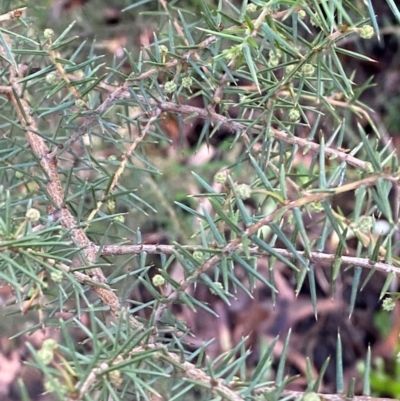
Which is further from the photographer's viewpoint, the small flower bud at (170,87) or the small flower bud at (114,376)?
Result: the small flower bud at (170,87)

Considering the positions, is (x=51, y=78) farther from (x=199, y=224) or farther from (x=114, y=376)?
(x=114, y=376)

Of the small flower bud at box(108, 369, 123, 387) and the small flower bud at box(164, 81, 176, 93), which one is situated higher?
the small flower bud at box(164, 81, 176, 93)

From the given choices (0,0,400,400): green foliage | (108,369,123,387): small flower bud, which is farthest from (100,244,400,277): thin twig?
(108,369,123,387): small flower bud

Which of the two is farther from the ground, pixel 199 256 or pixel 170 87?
pixel 170 87

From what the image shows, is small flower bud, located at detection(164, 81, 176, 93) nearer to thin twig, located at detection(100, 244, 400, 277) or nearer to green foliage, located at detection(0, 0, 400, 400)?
green foliage, located at detection(0, 0, 400, 400)

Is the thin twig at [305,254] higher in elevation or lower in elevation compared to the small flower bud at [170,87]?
lower

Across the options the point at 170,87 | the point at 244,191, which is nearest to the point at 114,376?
the point at 244,191

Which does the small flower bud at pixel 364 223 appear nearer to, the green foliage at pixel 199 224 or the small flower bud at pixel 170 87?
the green foliage at pixel 199 224

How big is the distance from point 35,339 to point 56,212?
1069mm

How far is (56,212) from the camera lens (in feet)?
1.74

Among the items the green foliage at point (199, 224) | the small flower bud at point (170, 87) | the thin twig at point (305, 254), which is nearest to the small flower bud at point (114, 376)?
the green foliage at point (199, 224)

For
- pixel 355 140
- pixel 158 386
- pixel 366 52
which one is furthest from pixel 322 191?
pixel 366 52

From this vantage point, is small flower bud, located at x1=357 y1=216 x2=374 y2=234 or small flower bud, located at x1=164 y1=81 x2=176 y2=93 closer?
small flower bud, located at x1=357 y1=216 x2=374 y2=234

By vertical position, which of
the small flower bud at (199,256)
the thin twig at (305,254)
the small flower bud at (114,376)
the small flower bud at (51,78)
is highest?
the small flower bud at (51,78)
